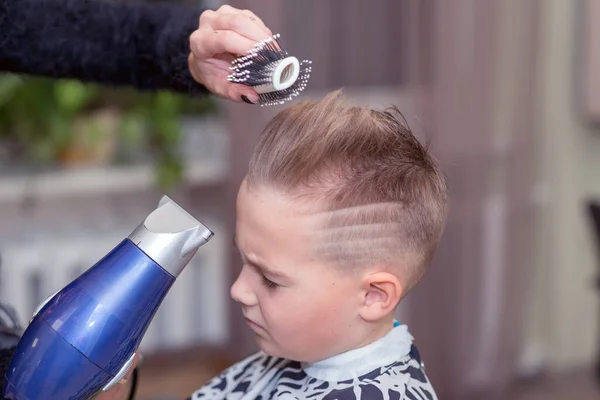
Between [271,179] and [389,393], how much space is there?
269 mm

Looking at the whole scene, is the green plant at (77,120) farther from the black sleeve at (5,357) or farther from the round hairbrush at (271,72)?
the round hairbrush at (271,72)

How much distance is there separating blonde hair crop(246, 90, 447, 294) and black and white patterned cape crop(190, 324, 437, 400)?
3.5 inches

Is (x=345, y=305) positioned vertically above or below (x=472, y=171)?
above

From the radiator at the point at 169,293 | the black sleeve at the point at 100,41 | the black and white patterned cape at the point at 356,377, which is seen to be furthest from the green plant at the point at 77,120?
the black and white patterned cape at the point at 356,377

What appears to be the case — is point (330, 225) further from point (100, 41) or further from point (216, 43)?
point (100, 41)

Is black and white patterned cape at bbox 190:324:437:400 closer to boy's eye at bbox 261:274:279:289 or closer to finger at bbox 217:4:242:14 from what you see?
boy's eye at bbox 261:274:279:289

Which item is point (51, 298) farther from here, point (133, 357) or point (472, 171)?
point (472, 171)

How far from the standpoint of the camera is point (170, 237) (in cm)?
81

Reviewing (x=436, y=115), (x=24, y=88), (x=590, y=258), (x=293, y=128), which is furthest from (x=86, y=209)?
(x=293, y=128)

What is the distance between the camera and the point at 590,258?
297 cm

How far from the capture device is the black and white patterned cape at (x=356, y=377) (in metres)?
0.92

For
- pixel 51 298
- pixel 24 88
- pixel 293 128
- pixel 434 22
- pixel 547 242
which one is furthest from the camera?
pixel 547 242

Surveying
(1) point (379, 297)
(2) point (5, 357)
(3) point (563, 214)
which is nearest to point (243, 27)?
(1) point (379, 297)

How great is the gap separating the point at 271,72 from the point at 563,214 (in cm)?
229
